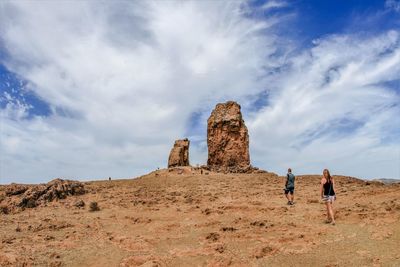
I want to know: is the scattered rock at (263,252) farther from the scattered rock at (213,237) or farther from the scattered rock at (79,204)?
the scattered rock at (79,204)

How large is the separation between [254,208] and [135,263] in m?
7.71

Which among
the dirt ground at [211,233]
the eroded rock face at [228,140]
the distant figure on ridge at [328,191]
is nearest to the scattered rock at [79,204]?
the dirt ground at [211,233]

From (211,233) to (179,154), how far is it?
32899 mm

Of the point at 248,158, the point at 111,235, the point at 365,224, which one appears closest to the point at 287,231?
the point at 365,224

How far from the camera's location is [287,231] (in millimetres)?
13297

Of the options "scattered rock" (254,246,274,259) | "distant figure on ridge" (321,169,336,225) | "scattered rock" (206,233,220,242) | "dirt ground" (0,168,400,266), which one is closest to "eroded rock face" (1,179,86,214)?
"dirt ground" (0,168,400,266)

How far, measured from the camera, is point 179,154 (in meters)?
46.5

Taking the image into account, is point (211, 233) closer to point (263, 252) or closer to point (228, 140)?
point (263, 252)

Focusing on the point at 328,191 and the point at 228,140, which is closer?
the point at 328,191

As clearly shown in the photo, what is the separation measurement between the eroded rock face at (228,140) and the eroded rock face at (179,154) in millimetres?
3485

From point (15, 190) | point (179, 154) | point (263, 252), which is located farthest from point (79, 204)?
point (179, 154)

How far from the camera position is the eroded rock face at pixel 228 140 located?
43812 millimetres

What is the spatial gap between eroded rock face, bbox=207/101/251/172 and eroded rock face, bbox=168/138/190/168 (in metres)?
3.48

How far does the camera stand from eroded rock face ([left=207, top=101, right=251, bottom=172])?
144 ft
